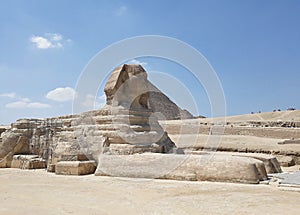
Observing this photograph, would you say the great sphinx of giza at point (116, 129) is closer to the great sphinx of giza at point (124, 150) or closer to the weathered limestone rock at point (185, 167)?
the great sphinx of giza at point (124, 150)

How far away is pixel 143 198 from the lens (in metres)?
6.51

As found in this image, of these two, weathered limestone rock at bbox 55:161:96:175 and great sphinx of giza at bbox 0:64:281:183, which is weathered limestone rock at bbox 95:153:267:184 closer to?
great sphinx of giza at bbox 0:64:281:183

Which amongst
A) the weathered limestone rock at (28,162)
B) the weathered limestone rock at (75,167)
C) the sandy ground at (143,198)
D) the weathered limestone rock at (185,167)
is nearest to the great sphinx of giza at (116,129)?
the weathered limestone rock at (28,162)

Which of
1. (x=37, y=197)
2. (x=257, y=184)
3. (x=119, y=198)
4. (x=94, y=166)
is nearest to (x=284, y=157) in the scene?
(x=257, y=184)

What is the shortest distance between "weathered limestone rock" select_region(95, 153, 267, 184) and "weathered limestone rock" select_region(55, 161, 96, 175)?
71 centimetres

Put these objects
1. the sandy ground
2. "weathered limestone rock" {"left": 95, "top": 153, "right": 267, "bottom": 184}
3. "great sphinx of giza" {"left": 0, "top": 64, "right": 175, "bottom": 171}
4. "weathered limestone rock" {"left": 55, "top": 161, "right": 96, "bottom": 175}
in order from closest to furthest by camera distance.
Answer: the sandy ground, "weathered limestone rock" {"left": 95, "top": 153, "right": 267, "bottom": 184}, "weathered limestone rock" {"left": 55, "top": 161, "right": 96, "bottom": 175}, "great sphinx of giza" {"left": 0, "top": 64, "right": 175, "bottom": 171}

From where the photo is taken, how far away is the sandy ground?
214 inches

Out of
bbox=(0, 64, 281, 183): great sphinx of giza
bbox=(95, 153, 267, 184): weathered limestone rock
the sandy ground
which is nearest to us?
the sandy ground

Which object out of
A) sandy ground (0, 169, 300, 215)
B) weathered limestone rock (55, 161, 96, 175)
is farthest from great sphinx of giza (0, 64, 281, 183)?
sandy ground (0, 169, 300, 215)

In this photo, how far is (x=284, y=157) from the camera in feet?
47.4

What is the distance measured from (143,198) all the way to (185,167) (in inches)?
106

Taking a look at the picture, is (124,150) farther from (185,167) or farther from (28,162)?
(28,162)

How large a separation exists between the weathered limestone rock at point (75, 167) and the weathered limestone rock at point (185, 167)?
71 cm

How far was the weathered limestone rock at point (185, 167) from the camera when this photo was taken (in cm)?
811
